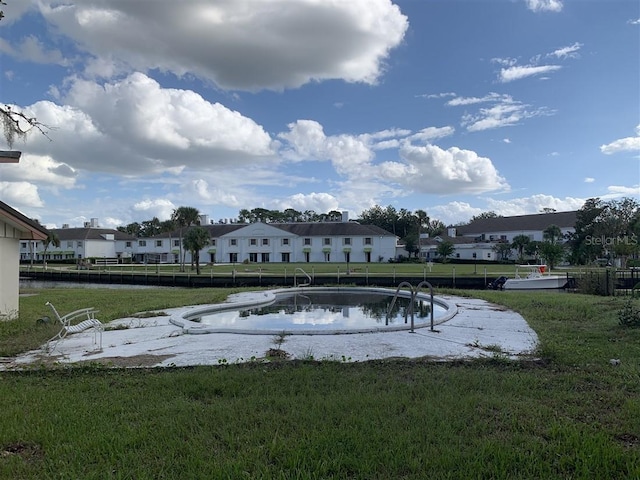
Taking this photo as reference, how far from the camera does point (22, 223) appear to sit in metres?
11.0

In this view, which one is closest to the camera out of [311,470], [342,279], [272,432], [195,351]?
[311,470]

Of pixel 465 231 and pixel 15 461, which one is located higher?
pixel 465 231

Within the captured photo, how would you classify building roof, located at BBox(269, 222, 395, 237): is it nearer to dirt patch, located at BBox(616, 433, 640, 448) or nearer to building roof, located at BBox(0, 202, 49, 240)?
building roof, located at BBox(0, 202, 49, 240)

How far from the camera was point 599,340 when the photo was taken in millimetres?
7551

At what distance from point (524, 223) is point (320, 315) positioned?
79.2 meters

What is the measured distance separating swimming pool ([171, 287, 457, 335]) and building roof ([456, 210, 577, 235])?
6941 centimetres

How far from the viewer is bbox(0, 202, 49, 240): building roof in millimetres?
10539

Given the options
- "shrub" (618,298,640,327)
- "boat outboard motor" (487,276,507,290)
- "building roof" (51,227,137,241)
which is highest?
"building roof" (51,227,137,241)

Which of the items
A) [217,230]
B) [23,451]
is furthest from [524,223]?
[23,451]

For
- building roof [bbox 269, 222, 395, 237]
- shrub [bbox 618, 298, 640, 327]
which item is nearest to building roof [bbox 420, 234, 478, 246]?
building roof [bbox 269, 222, 395, 237]

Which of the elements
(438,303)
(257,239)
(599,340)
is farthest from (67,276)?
(599,340)

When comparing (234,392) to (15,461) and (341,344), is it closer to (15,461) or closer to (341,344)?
(15,461)

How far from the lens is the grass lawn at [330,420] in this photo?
3.24 meters

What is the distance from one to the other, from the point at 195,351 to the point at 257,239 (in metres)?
66.0
